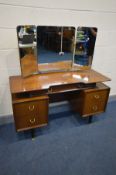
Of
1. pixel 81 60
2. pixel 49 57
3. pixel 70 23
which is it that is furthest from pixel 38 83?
pixel 70 23

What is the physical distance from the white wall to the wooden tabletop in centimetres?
25

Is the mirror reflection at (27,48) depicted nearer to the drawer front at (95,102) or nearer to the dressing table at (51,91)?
the dressing table at (51,91)

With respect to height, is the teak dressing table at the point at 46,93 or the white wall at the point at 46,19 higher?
the white wall at the point at 46,19

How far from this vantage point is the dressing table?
150 cm

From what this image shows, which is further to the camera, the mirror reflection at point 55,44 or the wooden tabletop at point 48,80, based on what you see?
the mirror reflection at point 55,44

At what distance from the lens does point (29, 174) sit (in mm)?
1411

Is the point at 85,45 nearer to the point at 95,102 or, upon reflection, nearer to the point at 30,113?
the point at 95,102

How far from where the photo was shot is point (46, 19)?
5.61 ft

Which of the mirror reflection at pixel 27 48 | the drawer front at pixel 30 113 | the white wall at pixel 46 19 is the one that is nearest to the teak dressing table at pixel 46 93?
the drawer front at pixel 30 113

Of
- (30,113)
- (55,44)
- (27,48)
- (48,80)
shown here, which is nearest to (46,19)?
(55,44)

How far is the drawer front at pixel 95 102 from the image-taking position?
5.75 ft

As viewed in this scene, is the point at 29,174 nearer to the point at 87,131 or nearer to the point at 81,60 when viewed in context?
the point at 87,131

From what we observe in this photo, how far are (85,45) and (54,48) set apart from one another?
0.44m

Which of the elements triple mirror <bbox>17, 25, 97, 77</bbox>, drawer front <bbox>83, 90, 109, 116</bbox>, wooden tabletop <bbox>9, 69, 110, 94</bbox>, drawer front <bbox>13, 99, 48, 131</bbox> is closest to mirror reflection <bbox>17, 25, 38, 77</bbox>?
triple mirror <bbox>17, 25, 97, 77</bbox>
